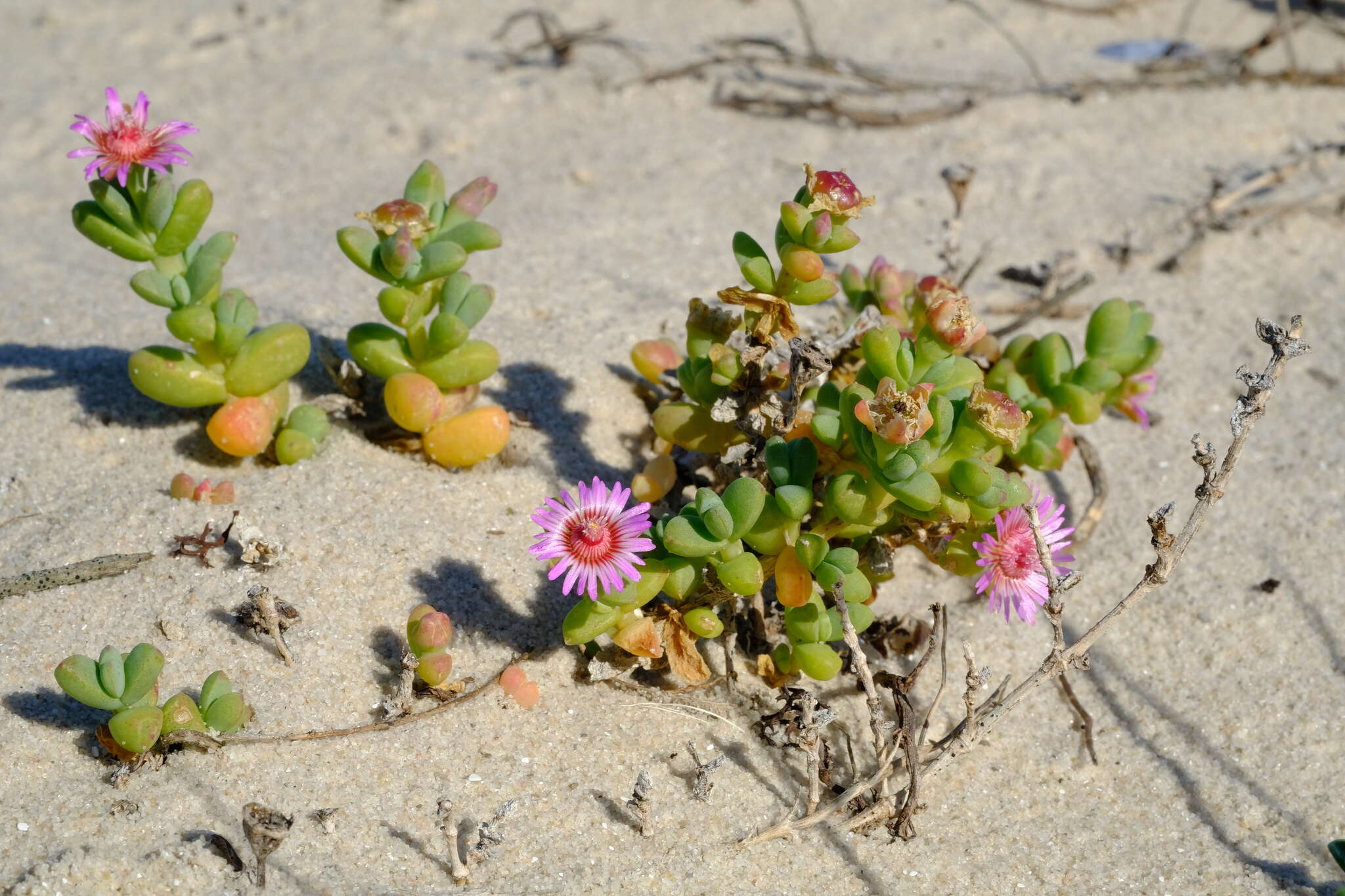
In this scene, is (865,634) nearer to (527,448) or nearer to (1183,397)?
(527,448)

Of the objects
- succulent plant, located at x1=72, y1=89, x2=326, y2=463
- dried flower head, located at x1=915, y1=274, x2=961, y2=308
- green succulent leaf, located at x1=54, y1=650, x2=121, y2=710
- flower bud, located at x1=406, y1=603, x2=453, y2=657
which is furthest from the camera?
dried flower head, located at x1=915, y1=274, x2=961, y2=308

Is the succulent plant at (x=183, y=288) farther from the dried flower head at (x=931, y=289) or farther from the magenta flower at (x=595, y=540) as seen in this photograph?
the dried flower head at (x=931, y=289)

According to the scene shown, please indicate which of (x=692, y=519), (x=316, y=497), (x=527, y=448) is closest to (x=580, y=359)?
(x=527, y=448)

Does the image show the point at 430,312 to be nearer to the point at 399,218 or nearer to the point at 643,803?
the point at 399,218

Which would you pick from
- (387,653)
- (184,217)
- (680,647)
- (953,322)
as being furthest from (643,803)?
(184,217)

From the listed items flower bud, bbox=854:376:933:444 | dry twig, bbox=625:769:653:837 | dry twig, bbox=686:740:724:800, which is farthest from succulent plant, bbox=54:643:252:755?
flower bud, bbox=854:376:933:444

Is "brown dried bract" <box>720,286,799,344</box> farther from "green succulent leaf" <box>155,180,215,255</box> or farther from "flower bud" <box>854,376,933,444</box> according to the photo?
"green succulent leaf" <box>155,180,215,255</box>
